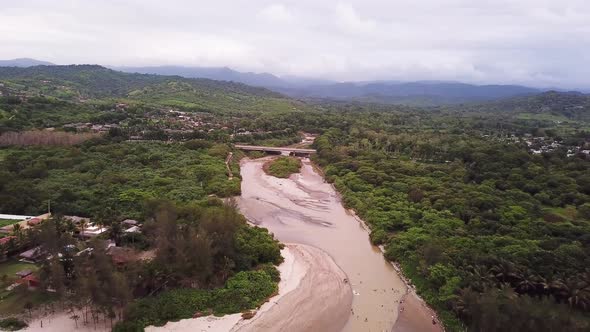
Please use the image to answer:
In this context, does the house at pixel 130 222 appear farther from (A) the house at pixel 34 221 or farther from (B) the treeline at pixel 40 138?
(B) the treeline at pixel 40 138

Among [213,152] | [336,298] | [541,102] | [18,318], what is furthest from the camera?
[541,102]

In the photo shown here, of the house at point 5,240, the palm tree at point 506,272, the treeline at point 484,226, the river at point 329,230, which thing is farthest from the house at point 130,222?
the palm tree at point 506,272

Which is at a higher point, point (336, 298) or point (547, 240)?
point (547, 240)

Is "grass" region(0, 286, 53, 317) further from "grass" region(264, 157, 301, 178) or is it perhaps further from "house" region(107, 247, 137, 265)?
"grass" region(264, 157, 301, 178)

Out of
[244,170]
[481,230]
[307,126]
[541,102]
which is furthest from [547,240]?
[541,102]

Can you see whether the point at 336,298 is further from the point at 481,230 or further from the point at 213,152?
the point at 213,152

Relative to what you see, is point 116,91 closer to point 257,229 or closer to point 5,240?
point 5,240
